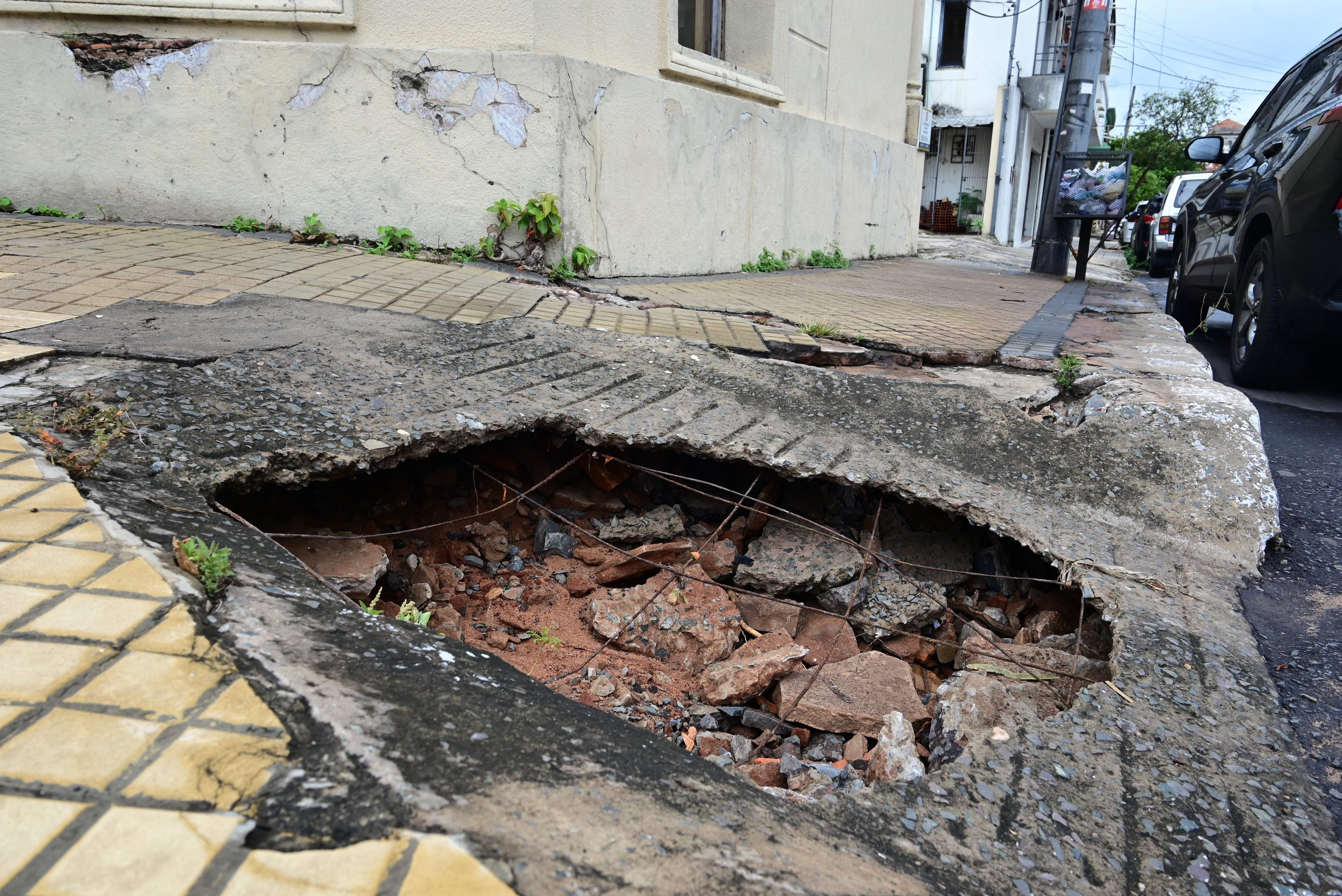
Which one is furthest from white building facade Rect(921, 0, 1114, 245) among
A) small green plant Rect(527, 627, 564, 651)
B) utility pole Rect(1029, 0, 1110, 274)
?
small green plant Rect(527, 627, 564, 651)

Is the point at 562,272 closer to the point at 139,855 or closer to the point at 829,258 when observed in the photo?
the point at 829,258

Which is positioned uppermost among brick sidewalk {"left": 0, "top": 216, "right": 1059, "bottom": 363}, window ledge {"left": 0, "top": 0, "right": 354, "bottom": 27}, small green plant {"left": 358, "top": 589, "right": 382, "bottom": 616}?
window ledge {"left": 0, "top": 0, "right": 354, "bottom": 27}

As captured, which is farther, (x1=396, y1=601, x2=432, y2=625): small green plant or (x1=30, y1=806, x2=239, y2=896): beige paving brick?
(x1=396, y1=601, x2=432, y2=625): small green plant

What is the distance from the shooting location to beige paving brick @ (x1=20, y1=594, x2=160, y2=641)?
4.24ft

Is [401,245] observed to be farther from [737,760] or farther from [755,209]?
[737,760]

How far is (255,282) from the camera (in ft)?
12.8

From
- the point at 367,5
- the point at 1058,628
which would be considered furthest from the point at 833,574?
the point at 367,5

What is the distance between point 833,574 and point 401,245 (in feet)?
12.8

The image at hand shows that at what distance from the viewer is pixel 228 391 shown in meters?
2.52

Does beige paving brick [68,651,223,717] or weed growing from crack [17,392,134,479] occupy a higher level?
weed growing from crack [17,392,134,479]

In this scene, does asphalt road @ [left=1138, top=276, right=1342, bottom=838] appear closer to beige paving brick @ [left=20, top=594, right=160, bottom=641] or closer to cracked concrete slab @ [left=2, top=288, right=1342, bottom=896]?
A: cracked concrete slab @ [left=2, top=288, right=1342, bottom=896]

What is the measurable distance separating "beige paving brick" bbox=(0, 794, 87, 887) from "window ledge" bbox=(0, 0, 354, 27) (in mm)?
5263

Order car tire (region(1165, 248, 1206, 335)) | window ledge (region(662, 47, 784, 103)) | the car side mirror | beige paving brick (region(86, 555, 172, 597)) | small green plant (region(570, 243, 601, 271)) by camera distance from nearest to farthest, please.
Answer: beige paving brick (region(86, 555, 172, 597))
small green plant (region(570, 243, 601, 271))
the car side mirror
window ledge (region(662, 47, 784, 103))
car tire (region(1165, 248, 1206, 335))

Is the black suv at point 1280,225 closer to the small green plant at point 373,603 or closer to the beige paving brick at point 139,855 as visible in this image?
the small green plant at point 373,603
